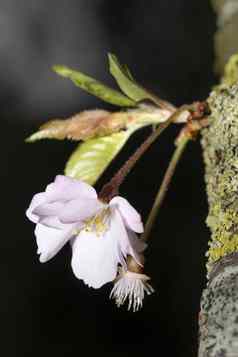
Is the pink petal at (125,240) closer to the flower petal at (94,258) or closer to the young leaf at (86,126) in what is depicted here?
the flower petal at (94,258)

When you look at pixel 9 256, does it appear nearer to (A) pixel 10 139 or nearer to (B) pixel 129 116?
(A) pixel 10 139

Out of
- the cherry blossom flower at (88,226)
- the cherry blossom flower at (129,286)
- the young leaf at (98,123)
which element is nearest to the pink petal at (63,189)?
the cherry blossom flower at (88,226)

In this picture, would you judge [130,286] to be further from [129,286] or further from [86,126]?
[86,126]

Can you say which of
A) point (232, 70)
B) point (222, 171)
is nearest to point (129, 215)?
point (222, 171)

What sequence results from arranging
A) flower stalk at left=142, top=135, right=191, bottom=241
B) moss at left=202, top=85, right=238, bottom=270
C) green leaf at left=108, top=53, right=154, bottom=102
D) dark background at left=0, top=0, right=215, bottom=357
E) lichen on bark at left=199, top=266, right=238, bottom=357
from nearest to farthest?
lichen on bark at left=199, top=266, right=238, bottom=357
moss at left=202, top=85, right=238, bottom=270
flower stalk at left=142, top=135, right=191, bottom=241
green leaf at left=108, top=53, right=154, bottom=102
dark background at left=0, top=0, right=215, bottom=357

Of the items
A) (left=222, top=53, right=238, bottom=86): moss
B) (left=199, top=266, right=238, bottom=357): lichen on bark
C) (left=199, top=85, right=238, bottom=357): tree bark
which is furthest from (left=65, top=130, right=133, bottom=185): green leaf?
(left=199, top=266, right=238, bottom=357): lichen on bark

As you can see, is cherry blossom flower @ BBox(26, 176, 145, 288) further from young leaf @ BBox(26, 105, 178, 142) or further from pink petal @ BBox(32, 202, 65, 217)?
young leaf @ BBox(26, 105, 178, 142)
